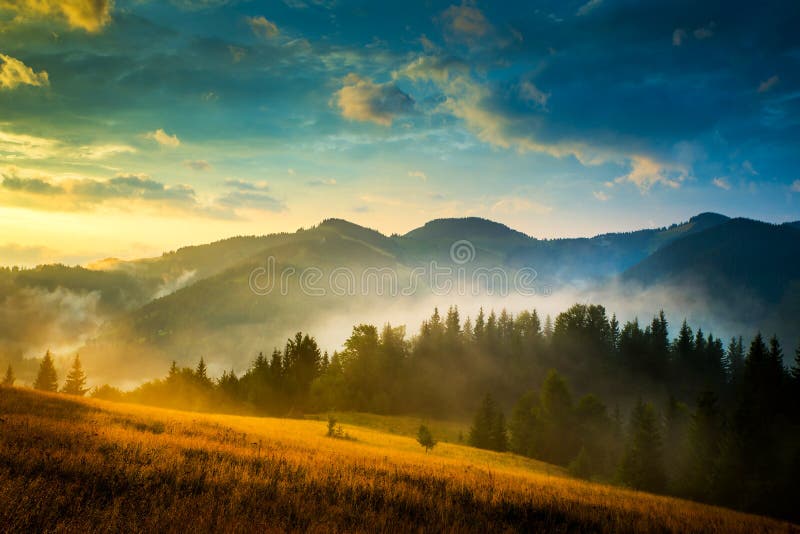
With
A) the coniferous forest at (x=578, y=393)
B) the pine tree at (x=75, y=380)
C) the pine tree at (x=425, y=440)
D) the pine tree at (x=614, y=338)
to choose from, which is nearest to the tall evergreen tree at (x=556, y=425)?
the coniferous forest at (x=578, y=393)

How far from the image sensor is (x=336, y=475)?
1366cm

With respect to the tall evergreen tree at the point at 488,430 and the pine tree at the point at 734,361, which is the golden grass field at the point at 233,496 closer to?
the tall evergreen tree at the point at 488,430

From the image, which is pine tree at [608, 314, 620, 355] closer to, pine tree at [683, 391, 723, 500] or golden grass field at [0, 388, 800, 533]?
pine tree at [683, 391, 723, 500]

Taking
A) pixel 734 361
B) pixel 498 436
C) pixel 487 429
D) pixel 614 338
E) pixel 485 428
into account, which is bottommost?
pixel 498 436

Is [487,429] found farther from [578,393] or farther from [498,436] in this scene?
[578,393]

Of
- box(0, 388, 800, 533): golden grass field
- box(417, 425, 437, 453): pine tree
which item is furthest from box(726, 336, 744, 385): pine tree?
box(0, 388, 800, 533): golden grass field

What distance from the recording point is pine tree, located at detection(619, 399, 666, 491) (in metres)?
56.9

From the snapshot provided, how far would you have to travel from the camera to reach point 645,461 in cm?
5809

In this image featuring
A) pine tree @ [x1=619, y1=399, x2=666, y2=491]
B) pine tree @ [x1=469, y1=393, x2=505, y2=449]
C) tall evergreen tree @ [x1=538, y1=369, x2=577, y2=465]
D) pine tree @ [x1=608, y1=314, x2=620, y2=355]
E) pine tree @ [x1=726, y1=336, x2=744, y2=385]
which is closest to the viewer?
pine tree @ [x1=619, y1=399, x2=666, y2=491]

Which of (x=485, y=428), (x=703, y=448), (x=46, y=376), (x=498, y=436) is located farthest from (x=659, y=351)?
(x=46, y=376)

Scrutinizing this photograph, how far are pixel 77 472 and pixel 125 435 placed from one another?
6667 millimetres

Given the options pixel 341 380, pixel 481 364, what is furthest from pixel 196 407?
pixel 481 364

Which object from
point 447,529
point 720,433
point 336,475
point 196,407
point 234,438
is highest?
point 447,529

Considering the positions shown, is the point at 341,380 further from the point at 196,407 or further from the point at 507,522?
the point at 507,522
